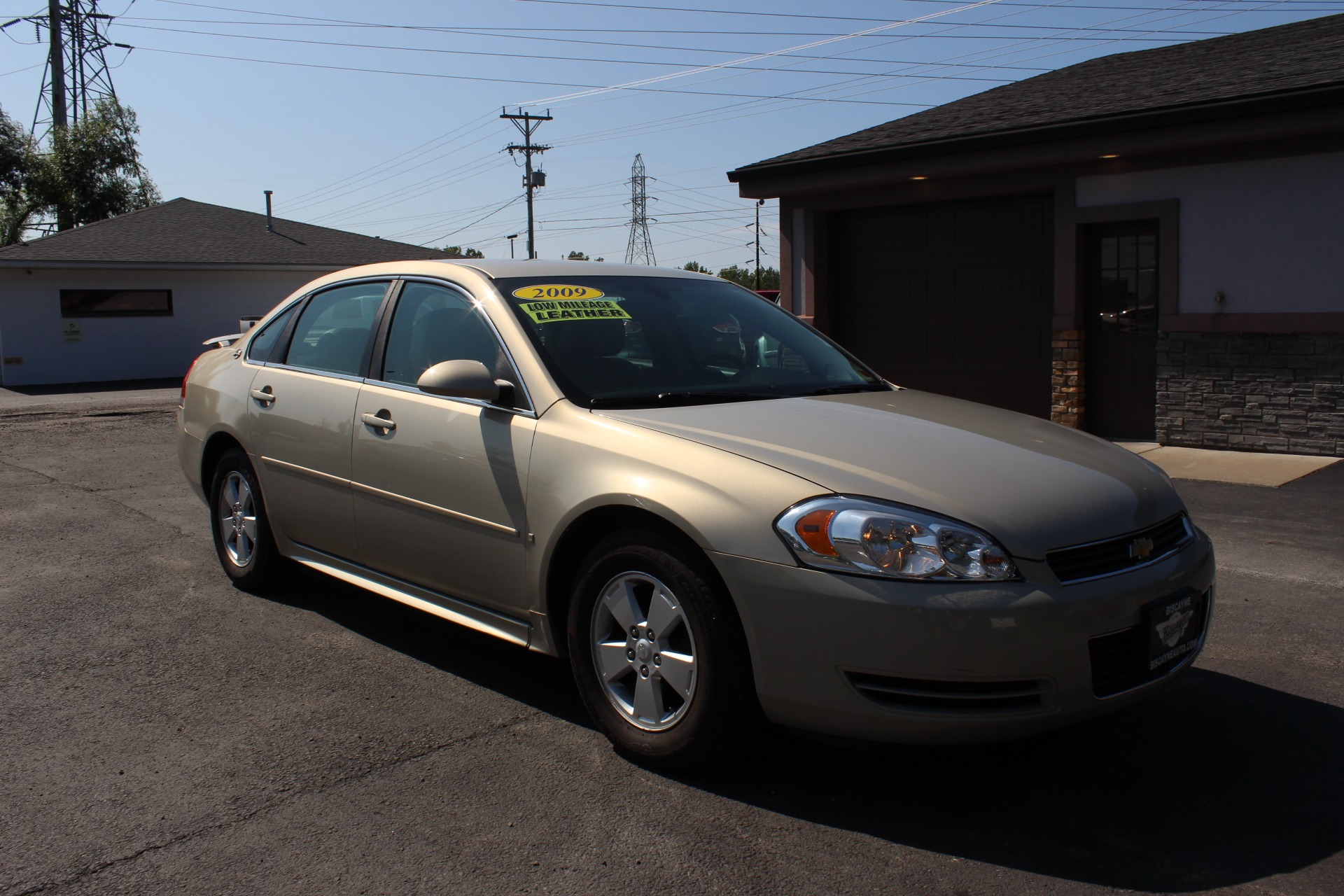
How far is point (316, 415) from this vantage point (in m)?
4.82

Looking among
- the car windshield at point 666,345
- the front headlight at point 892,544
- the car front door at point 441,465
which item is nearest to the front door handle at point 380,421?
the car front door at point 441,465

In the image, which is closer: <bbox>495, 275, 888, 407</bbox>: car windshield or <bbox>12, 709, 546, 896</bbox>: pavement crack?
<bbox>12, 709, 546, 896</bbox>: pavement crack

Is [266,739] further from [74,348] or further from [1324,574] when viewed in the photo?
[74,348]

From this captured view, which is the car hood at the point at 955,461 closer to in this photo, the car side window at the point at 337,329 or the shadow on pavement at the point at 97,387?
the car side window at the point at 337,329

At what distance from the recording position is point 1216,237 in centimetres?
1055

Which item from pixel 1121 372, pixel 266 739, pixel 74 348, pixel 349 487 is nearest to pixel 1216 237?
pixel 1121 372

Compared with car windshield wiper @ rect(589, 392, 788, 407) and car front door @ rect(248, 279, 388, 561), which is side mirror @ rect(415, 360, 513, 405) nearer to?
car windshield wiper @ rect(589, 392, 788, 407)

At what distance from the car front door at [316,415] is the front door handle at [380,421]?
0.13 meters

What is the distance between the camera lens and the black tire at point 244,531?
5.34 meters

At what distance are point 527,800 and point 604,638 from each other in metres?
0.57

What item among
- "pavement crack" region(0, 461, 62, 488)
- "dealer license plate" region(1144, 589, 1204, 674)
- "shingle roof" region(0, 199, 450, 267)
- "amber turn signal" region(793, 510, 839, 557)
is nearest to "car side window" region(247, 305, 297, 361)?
"amber turn signal" region(793, 510, 839, 557)

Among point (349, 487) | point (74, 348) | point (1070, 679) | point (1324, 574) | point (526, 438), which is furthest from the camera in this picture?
point (74, 348)

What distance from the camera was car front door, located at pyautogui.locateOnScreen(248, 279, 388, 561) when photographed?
4691 mm

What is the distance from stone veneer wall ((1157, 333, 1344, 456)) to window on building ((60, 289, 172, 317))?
2253cm
